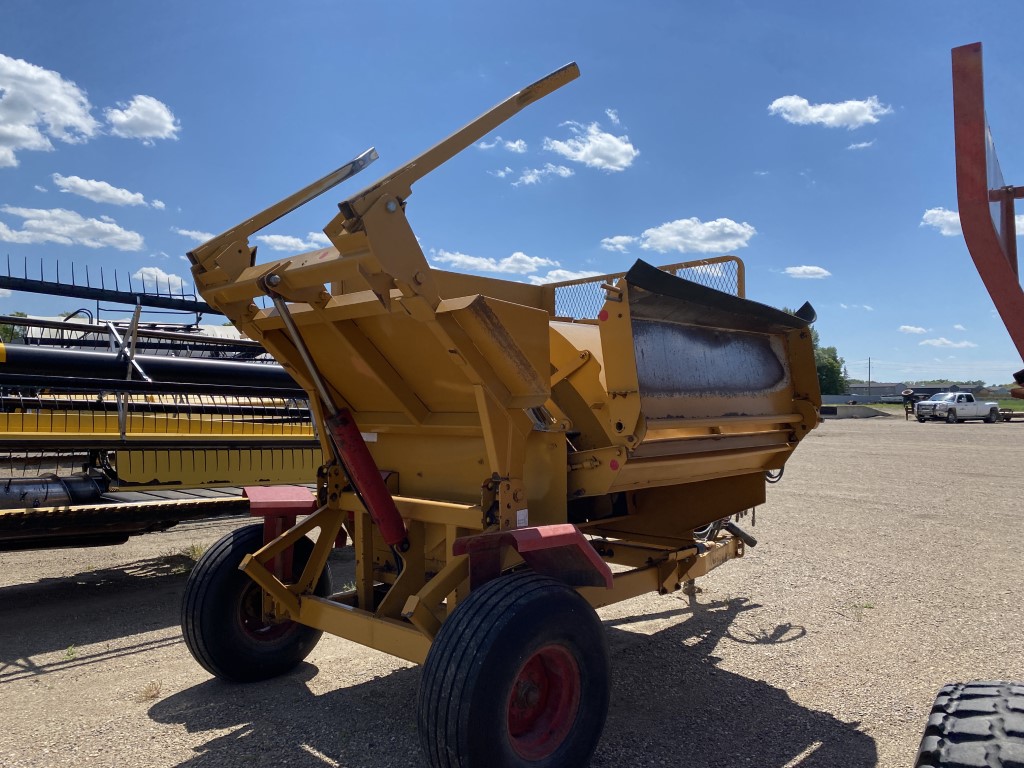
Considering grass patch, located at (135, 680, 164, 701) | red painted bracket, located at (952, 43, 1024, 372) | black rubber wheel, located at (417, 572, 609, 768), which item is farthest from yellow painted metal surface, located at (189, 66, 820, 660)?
red painted bracket, located at (952, 43, 1024, 372)

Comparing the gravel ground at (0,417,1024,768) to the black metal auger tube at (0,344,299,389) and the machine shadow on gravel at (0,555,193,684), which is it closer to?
the machine shadow on gravel at (0,555,193,684)

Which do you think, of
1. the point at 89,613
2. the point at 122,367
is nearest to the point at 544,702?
the point at 89,613

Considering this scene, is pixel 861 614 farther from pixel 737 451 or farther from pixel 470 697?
pixel 470 697

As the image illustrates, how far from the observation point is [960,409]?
114ft

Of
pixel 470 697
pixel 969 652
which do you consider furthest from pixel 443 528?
pixel 969 652

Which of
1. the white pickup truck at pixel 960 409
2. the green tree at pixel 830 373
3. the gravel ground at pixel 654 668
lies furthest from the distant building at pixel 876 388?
the gravel ground at pixel 654 668

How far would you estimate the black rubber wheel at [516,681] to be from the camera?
9.27ft

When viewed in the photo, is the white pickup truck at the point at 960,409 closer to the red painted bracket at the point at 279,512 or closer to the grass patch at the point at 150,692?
the red painted bracket at the point at 279,512

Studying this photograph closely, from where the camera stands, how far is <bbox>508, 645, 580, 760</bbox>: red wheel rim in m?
3.15

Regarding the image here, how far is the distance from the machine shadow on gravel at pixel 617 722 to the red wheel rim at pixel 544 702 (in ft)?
1.36

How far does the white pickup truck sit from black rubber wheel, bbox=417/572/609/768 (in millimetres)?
36859

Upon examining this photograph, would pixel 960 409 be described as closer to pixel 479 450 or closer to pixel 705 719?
pixel 705 719

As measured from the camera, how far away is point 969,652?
4.85 metres

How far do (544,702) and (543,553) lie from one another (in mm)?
628
